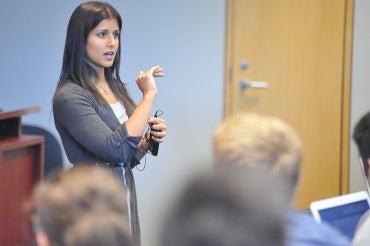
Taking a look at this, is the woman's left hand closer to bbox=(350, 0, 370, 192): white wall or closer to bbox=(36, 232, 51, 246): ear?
bbox=(36, 232, 51, 246): ear

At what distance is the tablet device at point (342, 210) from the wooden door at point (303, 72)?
6.08 ft

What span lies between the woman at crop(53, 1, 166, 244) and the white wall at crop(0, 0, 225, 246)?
1309 mm

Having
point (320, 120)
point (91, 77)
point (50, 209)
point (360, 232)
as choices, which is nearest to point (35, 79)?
point (91, 77)

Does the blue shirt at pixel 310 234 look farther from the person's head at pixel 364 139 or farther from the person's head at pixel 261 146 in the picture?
the person's head at pixel 364 139

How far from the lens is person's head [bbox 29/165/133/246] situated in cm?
94

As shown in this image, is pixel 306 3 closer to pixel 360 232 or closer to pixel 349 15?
pixel 349 15

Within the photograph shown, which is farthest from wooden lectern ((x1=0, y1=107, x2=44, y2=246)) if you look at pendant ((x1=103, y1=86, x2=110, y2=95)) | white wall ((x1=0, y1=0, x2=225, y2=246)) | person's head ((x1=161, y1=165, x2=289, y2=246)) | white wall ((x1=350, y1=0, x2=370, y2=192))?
→ white wall ((x1=350, y1=0, x2=370, y2=192))

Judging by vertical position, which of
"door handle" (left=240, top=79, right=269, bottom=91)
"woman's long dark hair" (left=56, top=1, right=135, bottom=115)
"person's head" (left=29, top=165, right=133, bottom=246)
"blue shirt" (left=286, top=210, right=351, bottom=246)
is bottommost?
"blue shirt" (left=286, top=210, right=351, bottom=246)

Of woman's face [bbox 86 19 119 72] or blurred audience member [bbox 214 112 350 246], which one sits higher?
woman's face [bbox 86 19 119 72]

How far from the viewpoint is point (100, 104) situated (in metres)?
2.00

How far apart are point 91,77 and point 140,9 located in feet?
5.20

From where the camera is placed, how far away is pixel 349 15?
4145 mm

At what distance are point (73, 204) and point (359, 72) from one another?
355 centimetres

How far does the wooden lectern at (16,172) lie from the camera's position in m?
2.81
